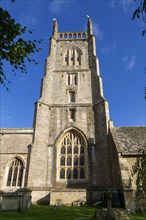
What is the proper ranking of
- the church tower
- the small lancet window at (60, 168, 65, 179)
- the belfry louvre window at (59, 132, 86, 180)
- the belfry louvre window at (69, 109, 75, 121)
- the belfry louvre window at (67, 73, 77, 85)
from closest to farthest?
the church tower, the small lancet window at (60, 168, 65, 179), the belfry louvre window at (59, 132, 86, 180), the belfry louvre window at (69, 109, 75, 121), the belfry louvre window at (67, 73, 77, 85)

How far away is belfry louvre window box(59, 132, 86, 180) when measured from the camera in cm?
1772

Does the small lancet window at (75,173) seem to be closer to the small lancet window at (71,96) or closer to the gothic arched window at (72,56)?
the small lancet window at (71,96)

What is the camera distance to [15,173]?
18.7 m

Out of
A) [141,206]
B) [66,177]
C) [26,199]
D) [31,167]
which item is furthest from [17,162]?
[141,206]

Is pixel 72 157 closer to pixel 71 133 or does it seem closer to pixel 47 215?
pixel 71 133

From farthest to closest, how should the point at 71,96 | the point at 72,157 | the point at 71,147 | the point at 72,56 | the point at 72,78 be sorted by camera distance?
the point at 72,56, the point at 72,78, the point at 71,96, the point at 71,147, the point at 72,157

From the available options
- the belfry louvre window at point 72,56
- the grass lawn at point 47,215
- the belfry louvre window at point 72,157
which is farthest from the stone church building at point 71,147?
the grass lawn at point 47,215

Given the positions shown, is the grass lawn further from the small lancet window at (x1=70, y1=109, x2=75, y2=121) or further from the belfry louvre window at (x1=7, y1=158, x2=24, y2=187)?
the small lancet window at (x1=70, y1=109, x2=75, y2=121)

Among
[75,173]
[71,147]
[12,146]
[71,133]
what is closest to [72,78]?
[71,133]

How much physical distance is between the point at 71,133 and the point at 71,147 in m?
1.61

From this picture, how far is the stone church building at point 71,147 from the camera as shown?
15538 mm

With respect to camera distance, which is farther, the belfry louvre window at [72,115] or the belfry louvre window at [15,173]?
the belfry louvre window at [72,115]

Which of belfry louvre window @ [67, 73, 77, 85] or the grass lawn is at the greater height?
belfry louvre window @ [67, 73, 77, 85]

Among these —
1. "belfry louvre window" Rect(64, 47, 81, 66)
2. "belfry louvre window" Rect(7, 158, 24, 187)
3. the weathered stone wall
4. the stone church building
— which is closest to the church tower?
the stone church building
